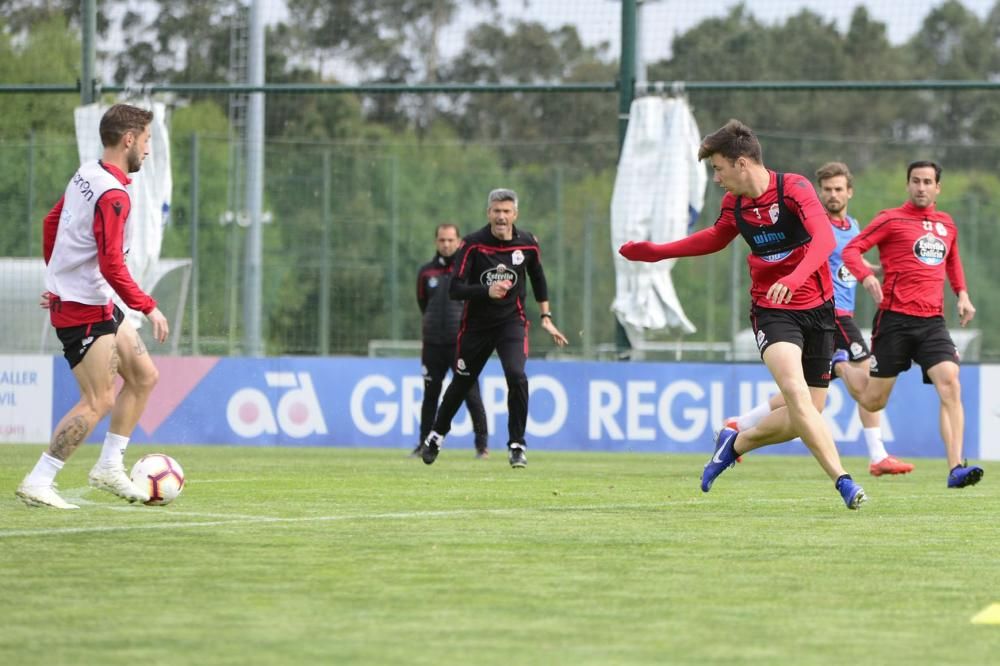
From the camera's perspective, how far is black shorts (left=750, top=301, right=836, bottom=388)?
904 cm

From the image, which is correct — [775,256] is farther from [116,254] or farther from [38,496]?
[38,496]

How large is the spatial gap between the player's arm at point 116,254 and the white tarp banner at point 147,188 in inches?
378

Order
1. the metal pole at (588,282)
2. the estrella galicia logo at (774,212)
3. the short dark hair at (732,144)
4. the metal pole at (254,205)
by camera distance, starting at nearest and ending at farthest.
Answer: the short dark hair at (732,144), the estrella galicia logo at (774,212), the metal pole at (254,205), the metal pole at (588,282)

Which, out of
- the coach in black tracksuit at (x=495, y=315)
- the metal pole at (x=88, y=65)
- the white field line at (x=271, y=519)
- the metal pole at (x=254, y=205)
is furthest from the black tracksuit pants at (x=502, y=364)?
the metal pole at (x=88, y=65)

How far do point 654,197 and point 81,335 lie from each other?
382 inches

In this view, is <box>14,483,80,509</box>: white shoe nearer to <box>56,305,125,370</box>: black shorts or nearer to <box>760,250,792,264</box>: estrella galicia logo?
<box>56,305,125,370</box>: black shorts

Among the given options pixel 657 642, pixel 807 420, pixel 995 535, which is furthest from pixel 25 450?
pixel 657 642

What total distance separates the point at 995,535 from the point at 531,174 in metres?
23.7

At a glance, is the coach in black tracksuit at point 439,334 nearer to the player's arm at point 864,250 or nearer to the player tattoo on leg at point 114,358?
the player's arm at point 864,250

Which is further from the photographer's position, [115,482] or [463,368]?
[463,368]

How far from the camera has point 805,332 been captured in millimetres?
9195

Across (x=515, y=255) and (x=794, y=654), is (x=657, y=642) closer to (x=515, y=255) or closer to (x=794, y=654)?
(x=794, y=654)

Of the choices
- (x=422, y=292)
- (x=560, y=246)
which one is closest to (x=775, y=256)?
(x=422, y=292)

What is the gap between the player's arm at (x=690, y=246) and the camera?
927 centimetres
